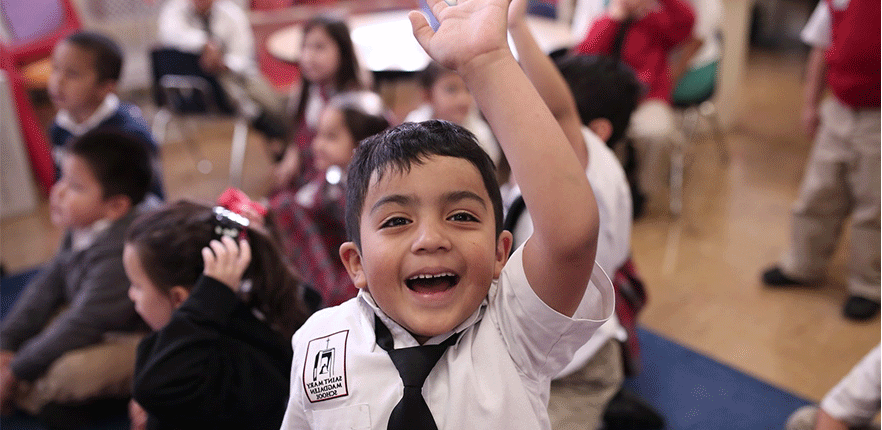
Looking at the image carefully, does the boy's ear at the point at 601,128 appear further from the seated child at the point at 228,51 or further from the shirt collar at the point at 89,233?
the seated child at the point at 228,51

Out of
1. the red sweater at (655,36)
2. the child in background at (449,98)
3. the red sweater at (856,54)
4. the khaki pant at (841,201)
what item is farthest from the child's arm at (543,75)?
the red sweater at (655,36)

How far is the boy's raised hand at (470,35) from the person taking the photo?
777mm

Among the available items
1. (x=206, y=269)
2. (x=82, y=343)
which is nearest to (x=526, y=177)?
(x=206, y=269)

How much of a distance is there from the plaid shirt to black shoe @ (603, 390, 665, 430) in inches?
33.3

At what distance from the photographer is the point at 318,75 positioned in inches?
126

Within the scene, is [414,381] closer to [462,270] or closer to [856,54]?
[462,270]

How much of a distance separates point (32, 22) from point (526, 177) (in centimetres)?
465

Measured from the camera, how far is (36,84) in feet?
13.8

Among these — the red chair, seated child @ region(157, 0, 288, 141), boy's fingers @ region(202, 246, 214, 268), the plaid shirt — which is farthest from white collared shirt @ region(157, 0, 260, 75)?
boy's fingers @ region(202, 246, 214, 268)

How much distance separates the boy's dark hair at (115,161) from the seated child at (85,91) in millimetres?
589

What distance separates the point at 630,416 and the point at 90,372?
1428 millimetres

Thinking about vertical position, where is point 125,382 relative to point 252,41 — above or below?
below

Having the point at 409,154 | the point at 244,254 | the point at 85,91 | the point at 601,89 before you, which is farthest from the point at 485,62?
the point at 85,91

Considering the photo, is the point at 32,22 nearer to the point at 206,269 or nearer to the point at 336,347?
the point at 206,269
